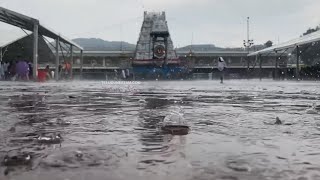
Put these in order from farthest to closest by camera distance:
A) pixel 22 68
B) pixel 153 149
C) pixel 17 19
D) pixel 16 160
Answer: pixel 22 68
pixel 17 19
pixel 153 149
pixel 16 160

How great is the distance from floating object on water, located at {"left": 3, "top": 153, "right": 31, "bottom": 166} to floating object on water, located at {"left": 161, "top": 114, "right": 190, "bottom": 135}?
167 centimetres

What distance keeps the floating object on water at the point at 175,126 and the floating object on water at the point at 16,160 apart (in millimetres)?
1673

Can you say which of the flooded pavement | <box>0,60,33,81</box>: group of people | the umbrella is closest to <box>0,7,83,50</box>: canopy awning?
the umbrella

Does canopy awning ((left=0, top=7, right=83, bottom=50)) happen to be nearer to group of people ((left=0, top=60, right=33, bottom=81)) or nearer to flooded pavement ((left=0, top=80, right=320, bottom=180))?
group of people ((left=0, top=60, right=33, bottom=81))

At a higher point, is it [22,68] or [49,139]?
[22,68]

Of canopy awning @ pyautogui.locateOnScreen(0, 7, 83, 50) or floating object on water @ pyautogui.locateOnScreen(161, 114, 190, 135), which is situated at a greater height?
canopy awning @ pyautogui.locateOnScreen(0, 7, 83, 50)

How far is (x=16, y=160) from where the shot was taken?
9.37ft

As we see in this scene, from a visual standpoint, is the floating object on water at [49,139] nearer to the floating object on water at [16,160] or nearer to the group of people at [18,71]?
the floating object on water at [16,160]

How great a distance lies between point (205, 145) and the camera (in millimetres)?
3625

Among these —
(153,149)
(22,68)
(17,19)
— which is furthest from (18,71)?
(153,149)

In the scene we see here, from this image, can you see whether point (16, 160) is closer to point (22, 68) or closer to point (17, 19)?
point (17, 19)

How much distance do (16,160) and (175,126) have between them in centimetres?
197

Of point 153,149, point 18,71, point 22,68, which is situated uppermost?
point 22,68

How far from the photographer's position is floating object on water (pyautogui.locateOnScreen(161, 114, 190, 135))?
4369 millimetres
